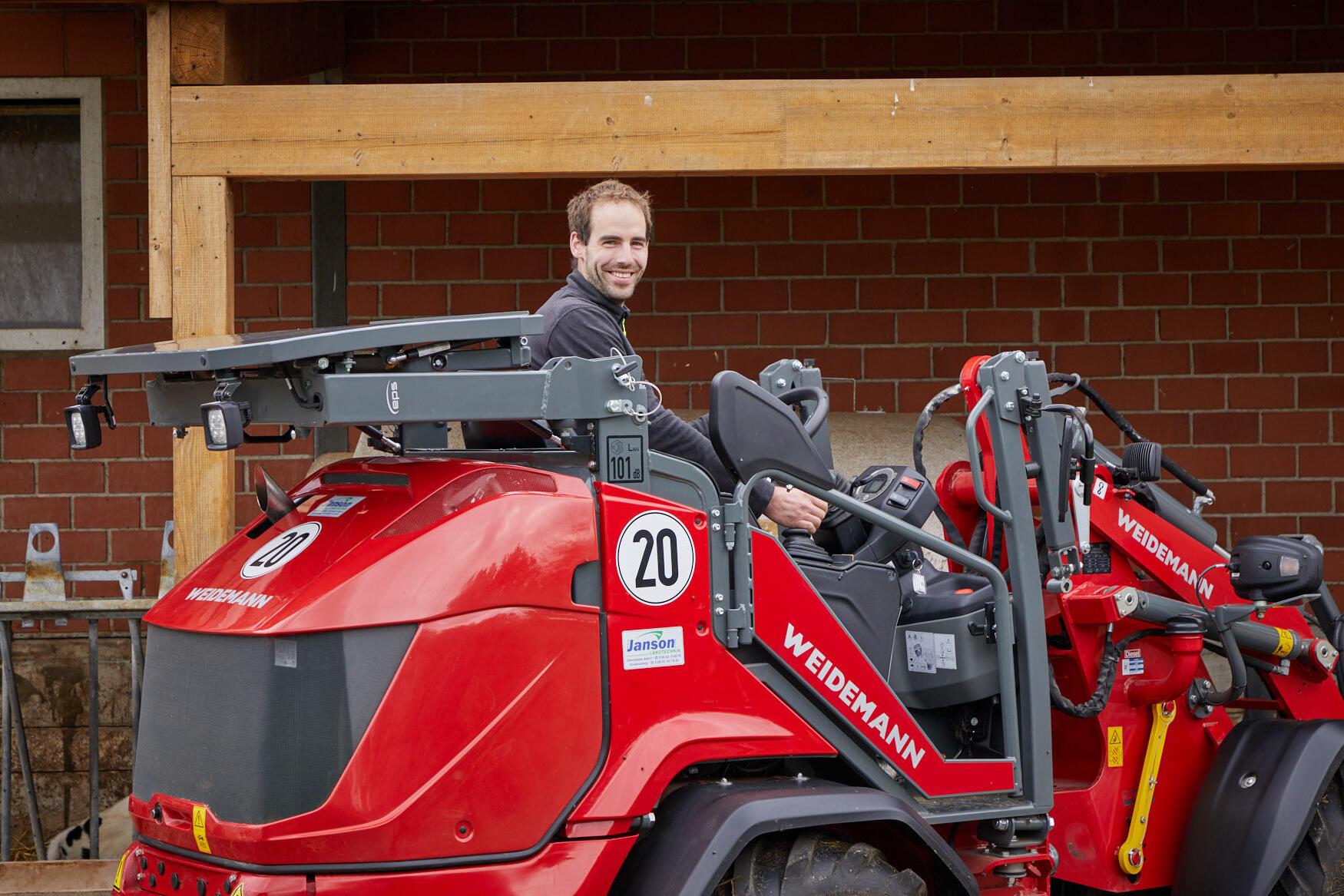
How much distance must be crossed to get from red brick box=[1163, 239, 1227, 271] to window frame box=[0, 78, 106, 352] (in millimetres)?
5434

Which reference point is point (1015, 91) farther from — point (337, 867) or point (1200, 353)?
point (337, 867)

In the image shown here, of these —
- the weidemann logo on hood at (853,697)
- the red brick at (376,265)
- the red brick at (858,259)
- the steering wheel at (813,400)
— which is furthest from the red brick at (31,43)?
the weidemann logo on hood at (853,697)

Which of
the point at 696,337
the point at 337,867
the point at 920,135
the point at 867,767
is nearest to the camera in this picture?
the point at 337,867

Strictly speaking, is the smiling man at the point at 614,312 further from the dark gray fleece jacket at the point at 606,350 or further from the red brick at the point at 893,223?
the red brick at the point at 893,223

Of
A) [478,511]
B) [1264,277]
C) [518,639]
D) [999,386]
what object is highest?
[1264,277]

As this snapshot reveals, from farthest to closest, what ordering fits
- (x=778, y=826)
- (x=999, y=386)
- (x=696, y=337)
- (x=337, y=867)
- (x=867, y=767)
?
(x=696, y=337) < (x=999, y=386) < (x=867, y=767) < (x=778, y=826) < (x=337, y=867)

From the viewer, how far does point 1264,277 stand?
7512 millimetres

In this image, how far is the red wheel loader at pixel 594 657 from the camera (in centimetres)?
271

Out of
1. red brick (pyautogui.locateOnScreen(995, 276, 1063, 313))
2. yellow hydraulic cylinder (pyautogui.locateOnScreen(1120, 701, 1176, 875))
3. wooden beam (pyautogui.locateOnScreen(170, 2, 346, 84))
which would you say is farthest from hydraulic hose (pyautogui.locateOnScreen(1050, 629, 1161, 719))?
red brick (pyautogui.locateOnScreen(995, 276, 1063, 313))

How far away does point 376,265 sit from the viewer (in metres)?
7.42

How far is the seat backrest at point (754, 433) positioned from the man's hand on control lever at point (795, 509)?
0.14 m

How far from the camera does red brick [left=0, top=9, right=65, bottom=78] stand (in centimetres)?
718

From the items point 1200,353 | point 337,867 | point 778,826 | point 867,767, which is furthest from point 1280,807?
point 1200,353

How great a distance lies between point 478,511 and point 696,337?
471 centimetres
